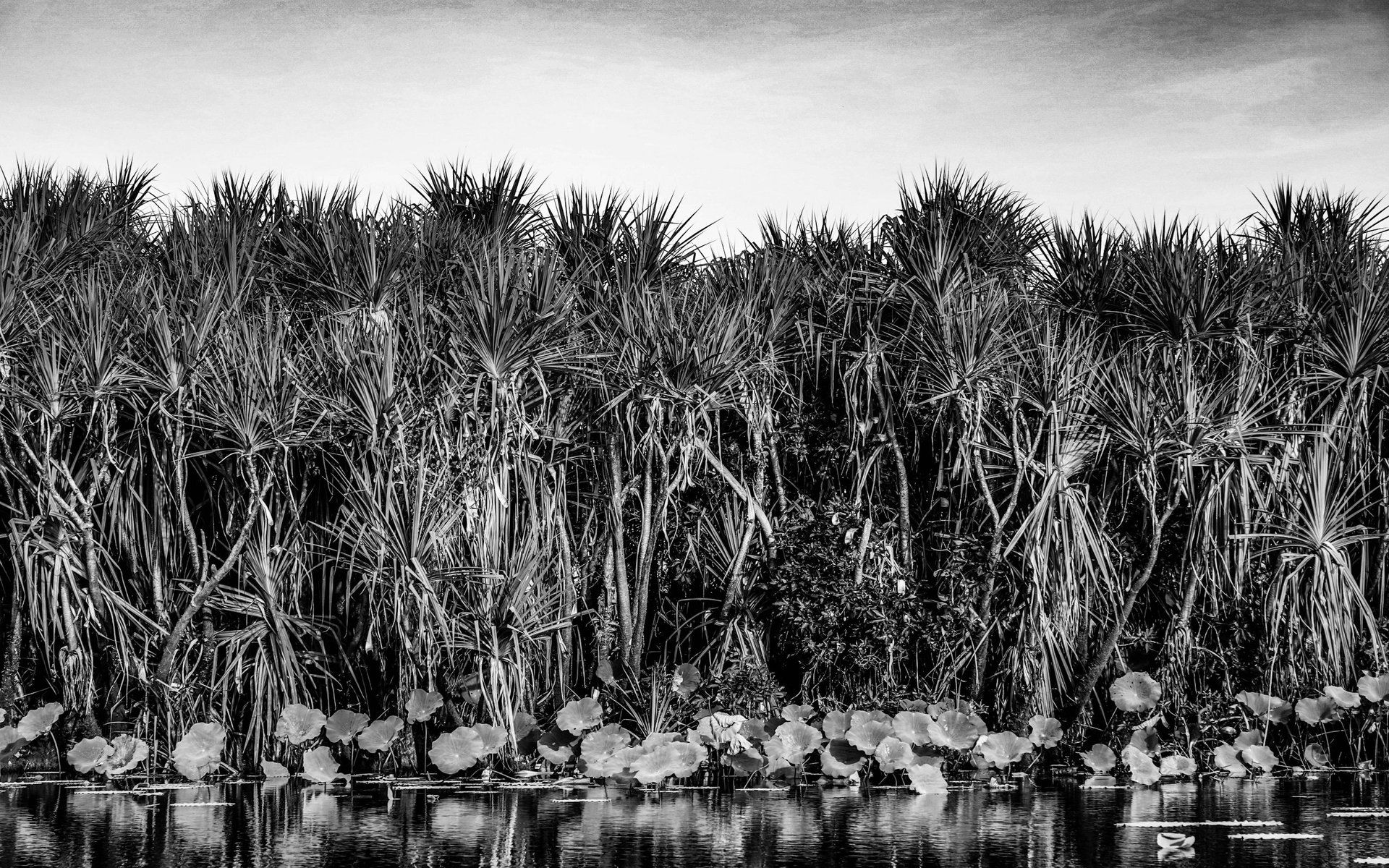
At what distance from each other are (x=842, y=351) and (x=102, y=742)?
617 cm

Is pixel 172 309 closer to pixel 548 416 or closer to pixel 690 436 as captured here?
pixel 548 416

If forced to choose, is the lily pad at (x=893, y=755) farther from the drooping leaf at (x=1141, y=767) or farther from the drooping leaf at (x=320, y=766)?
the drooping leaf at (x=320, y=766)

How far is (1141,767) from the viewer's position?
934 centimetres

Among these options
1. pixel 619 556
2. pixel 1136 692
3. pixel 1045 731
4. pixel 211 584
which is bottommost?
pixel 1045 731

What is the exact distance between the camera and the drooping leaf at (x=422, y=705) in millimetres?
9383

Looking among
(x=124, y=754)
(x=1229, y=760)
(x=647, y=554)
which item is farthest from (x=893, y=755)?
(x=124, y=754)

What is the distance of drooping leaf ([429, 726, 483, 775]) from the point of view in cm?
912

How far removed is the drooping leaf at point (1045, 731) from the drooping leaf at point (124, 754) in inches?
235

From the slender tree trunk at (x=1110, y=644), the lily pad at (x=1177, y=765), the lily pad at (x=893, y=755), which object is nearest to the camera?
the lily pad at (x=893, y=755)

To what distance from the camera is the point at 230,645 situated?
9.93 m

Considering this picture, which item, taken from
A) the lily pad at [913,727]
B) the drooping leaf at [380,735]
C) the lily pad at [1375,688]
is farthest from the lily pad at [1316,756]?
the drooping leaf at [380,735]

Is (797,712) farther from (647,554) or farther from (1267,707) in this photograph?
(1267,707)

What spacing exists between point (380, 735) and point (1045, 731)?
14.8ft

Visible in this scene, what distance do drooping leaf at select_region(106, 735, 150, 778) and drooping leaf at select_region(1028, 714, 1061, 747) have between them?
19.6ft
